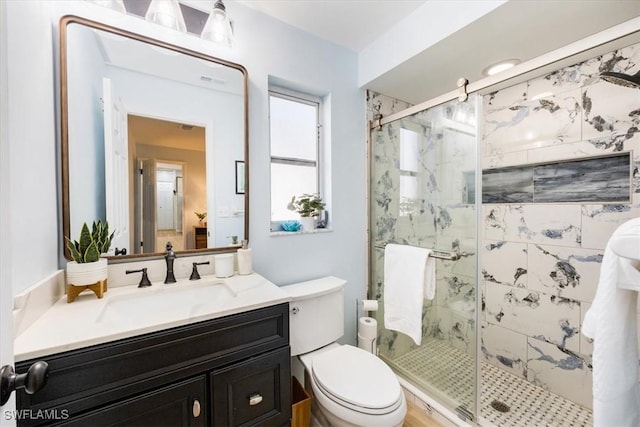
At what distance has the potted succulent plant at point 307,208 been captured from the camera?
71.3 inches

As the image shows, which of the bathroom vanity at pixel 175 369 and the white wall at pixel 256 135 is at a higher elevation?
the white wall at pixel 256 135

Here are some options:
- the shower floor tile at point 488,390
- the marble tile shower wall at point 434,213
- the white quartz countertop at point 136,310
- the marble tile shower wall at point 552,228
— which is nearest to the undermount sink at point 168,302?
the white quartz countertop at point 136,310

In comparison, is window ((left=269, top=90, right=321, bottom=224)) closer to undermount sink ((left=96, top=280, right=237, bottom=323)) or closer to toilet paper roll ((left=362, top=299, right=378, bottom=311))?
undermount sink ((left=96, top=280, right=237, bottom=323))

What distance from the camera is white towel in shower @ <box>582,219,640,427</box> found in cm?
58

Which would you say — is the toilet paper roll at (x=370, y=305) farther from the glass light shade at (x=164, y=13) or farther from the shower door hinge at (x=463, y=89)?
the glass light shade at (x=164, y=13)

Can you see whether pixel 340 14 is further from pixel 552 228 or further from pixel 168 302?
pixel 552 228

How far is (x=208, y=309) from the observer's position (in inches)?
38.7

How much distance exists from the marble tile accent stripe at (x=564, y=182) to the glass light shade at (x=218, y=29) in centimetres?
205

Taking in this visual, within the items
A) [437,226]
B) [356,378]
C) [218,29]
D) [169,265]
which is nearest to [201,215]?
[169,265]

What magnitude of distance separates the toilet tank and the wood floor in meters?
0.63

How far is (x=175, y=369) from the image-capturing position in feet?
2.93

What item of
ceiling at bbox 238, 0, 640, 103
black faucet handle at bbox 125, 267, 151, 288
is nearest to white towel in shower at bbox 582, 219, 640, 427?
ceiling at bbox 238, 0, 640, 103

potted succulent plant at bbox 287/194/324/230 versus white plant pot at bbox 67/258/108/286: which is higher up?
potted succulent plant at bbox 287/194/324/230

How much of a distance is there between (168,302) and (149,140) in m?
0.79
